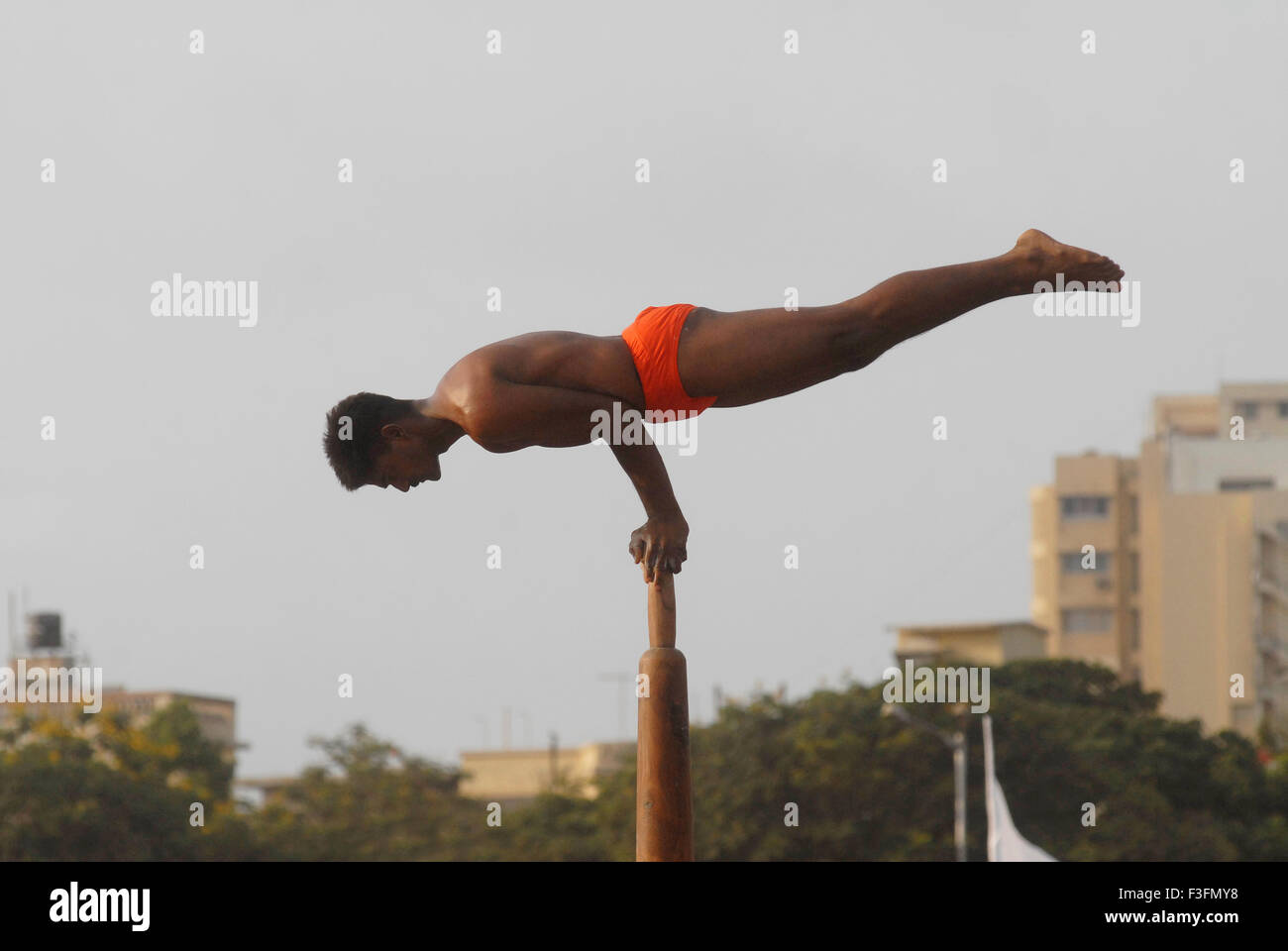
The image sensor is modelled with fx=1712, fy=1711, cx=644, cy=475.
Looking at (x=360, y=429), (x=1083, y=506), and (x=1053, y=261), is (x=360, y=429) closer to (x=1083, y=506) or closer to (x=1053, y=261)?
(x=1053, y=261)

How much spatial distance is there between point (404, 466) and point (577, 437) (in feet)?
2.62

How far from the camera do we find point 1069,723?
42875mm

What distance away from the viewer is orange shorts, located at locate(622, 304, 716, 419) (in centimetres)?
733

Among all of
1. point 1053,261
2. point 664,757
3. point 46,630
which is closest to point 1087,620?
point 46,630

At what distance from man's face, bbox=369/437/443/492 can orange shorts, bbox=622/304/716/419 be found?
3.38 ft

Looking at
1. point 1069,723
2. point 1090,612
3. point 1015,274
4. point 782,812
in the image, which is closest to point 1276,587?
point 1090,612

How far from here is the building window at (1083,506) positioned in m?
73.0

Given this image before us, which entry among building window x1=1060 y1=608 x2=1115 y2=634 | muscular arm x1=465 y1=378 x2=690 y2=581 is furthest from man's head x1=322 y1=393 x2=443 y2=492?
building window x1=1060 y1=608 x2=1115 y2=634

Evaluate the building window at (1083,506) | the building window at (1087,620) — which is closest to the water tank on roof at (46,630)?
the building window at (1083,506)

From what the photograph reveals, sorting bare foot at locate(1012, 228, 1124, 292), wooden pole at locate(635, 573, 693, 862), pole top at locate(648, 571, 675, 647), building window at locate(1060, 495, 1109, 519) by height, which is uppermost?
building window at locate(1060, 495, 1109, 519)

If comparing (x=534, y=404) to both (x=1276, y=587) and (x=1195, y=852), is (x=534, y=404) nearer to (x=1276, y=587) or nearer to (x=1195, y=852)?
(x=1195, y=852)

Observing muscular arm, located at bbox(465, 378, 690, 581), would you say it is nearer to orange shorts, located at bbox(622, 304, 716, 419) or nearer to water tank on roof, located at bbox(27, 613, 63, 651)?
orange shorts, located at bbox(622, 304, 716, 419)

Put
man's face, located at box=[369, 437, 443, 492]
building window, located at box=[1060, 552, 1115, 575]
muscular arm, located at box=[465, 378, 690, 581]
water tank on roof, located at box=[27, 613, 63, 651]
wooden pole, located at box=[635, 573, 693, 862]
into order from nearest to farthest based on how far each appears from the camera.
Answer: muscular arm, located at box=[465, 378, 690, 581] < wooden pole, located at box=[635, 573, 693, 862] < man's face, located at box=[369, 437, 443, 492] < water tank on roof, located at box=[27, 613, 63, 651] < building window, located at box=[1060, 552, 1115, 575]
